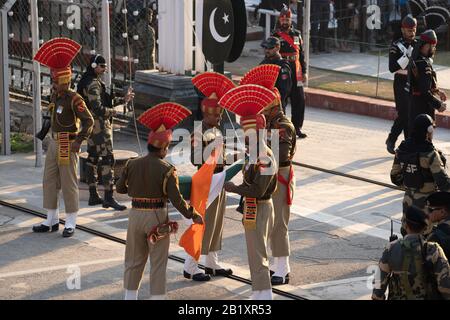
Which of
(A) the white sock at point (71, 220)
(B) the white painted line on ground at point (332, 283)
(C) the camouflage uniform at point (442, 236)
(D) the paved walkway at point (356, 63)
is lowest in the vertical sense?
(B) the white painted line on ground at point (332, 283)

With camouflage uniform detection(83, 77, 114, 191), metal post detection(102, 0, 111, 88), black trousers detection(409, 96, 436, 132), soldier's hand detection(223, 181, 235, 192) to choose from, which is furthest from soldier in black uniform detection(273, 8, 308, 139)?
soldier's hand detection(223, 181, 235, 192)

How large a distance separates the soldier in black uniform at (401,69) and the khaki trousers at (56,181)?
5.26m

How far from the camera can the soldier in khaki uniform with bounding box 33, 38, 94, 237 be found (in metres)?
12.6

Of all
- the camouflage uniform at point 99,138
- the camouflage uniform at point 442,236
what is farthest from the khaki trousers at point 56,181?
the camouflage uniform at point 442,236

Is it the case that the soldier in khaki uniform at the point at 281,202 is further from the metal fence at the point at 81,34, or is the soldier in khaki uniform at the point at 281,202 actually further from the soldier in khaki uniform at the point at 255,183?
the metal fence at the point at 81,34

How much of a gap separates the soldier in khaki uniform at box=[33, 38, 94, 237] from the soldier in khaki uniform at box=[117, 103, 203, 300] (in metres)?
2.54

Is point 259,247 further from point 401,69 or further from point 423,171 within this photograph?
point 401,69

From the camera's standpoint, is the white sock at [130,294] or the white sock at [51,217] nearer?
the white sock at [130,294]

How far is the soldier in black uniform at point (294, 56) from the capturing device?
1719 cm

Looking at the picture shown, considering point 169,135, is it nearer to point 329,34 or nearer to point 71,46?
point 71,46

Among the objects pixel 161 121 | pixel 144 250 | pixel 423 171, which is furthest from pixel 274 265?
pixel 161 121

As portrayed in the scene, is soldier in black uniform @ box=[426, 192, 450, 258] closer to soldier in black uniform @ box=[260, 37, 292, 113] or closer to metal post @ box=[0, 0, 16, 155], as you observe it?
soldier in black uniform @ box=[260, 37, 292, 113]

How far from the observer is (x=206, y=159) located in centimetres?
1112
